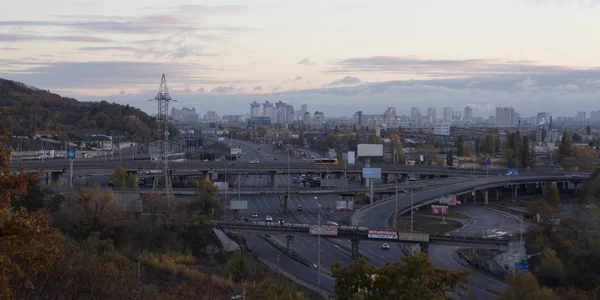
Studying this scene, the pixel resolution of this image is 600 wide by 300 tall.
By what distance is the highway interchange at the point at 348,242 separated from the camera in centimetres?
1619

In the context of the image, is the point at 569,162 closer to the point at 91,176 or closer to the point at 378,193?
the point at 378,193

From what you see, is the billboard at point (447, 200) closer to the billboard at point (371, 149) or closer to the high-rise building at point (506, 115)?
the billboard at point (371, 149)

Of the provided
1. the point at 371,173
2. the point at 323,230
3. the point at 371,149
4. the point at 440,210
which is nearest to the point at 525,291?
the point at 323,230

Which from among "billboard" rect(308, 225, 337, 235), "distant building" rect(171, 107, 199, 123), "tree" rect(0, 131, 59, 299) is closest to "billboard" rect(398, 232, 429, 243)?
"billboard" rect(308, 225, 337, 235)

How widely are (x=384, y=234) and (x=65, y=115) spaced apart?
43.3m

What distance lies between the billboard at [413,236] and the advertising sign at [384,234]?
14cm

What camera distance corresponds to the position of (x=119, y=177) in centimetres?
3056

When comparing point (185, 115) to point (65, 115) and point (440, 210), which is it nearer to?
point (65, 115)

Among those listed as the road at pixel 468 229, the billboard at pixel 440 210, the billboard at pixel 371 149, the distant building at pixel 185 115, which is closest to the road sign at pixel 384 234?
the road at pixel 468 229

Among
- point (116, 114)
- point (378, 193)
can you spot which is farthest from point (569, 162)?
point (116, 114)

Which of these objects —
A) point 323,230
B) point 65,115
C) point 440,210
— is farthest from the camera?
point 65,115

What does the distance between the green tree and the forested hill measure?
1887cm

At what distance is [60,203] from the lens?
69.5ft

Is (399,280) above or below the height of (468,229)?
above
